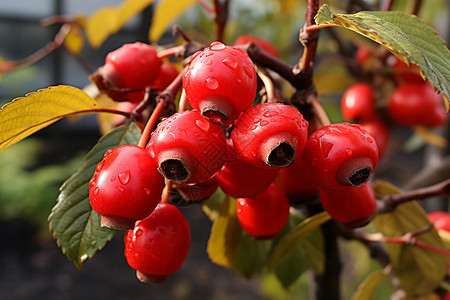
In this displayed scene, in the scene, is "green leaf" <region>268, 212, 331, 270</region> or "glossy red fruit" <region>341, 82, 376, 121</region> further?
"glossy red fruit" <region>341, 82, 376, 121</region>

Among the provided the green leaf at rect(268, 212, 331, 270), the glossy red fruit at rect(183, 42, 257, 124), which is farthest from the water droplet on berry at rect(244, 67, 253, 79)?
the green leaf at rect(268, 212, 331, 270)

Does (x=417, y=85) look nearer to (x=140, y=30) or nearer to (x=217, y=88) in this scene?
(x=217, y=88)

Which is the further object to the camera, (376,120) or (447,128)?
(447,128)

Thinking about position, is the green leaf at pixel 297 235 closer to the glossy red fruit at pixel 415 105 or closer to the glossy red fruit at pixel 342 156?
the glossy red fruit at pixel 342 156

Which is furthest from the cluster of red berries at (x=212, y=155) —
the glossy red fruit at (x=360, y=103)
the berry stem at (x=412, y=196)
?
the glossy red fruit at (x=360, y=103)

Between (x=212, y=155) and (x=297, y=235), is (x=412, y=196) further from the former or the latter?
(x=212, y=155)

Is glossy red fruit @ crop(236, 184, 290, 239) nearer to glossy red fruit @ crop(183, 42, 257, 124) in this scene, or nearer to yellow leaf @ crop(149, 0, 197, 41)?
glossy red fruit @ crop(183, 42, 257, 124)

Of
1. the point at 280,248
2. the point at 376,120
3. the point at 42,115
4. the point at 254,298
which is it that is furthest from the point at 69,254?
the point at 254,298
